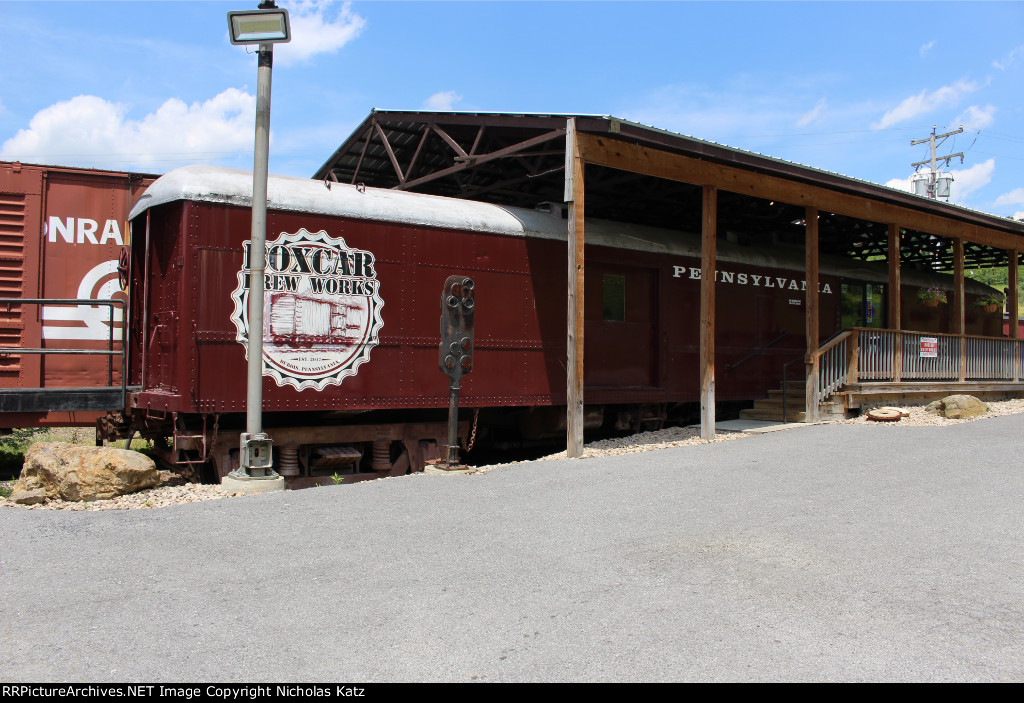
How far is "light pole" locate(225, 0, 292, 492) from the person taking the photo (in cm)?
699

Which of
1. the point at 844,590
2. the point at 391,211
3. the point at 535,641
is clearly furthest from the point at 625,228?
the point at 535,641

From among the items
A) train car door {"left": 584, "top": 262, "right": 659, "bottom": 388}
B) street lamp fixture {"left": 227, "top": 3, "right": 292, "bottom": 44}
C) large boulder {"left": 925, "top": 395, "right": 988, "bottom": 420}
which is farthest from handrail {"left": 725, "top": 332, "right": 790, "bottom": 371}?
street lamp fixture {"left": 227, "top": 3, "right": 292, "bottom": 44}

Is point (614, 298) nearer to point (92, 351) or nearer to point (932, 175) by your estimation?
point (92, 351)

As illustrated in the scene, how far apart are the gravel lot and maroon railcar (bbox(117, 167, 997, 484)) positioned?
528mm

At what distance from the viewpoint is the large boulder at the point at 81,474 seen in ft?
21.6

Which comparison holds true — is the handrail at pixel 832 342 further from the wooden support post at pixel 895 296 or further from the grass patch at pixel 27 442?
the grass patch at pixel 27 442

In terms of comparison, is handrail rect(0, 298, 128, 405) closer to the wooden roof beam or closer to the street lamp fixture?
the street lamp fixture

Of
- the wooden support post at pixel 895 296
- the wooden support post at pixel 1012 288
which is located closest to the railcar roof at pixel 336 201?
the wooden support post at pixel 895 296

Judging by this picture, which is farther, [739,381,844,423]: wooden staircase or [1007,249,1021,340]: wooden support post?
[1007,249,1021,340]: wooden support post

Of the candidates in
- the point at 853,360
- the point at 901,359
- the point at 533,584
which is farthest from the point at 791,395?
the point at 533,584

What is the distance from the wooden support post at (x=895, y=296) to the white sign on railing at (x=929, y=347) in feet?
2.71

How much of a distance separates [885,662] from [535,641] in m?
1.57

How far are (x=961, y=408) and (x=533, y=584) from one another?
1069 centimetres

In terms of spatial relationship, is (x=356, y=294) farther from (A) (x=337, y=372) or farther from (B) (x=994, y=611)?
(B) (x=994, y=611)
